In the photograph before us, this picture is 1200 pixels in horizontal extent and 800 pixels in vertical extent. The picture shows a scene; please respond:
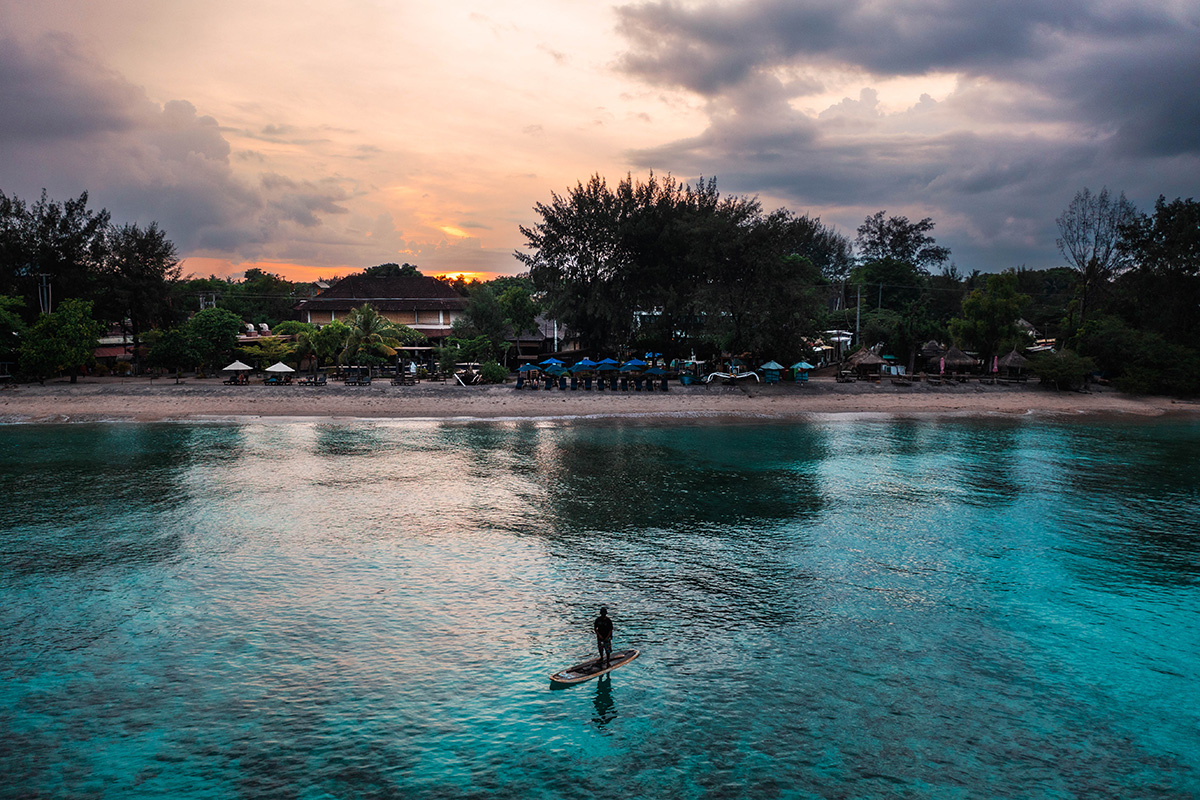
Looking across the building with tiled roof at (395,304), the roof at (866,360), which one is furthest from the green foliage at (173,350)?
the roof at (866,360)

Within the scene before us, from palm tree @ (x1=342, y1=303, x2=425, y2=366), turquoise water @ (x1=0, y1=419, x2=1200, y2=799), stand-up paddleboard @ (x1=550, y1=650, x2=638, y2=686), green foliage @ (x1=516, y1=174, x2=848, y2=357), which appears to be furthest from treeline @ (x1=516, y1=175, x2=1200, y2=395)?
stand-up paddleboard @ (x1=550, y1=650, x2=638, y2=686)

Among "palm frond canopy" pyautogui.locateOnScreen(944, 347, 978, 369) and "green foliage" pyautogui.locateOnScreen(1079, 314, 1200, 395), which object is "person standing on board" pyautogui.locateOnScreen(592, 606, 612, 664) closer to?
"palm frond canopy" pyautogui.locateOnScreen(944, 347, 978, 369)

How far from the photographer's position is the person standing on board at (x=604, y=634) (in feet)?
44.9

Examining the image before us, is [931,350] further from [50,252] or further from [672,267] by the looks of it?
[50,252]

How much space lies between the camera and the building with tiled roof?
262 feet

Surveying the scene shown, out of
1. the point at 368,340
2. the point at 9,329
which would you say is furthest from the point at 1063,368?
the point at 9,329

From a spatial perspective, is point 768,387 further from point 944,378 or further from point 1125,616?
point 1125,616

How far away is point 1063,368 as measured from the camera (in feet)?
188

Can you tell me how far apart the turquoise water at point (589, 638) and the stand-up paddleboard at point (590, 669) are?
0.23m

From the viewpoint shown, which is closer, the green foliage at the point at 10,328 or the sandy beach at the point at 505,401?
the sandy beach at the point at 505,401

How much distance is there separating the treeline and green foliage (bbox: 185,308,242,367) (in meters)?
25.6

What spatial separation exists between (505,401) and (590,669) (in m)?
38.5

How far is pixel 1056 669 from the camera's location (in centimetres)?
1427

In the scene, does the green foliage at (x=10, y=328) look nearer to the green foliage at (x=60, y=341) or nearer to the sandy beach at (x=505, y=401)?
the green foliage at (x=60, y=341)
